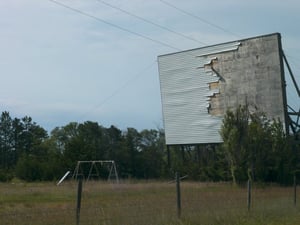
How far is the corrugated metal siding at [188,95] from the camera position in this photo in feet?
190

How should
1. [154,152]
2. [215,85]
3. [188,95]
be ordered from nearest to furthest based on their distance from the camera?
1. [215,85]
2. [188,95]
3. [154,152]

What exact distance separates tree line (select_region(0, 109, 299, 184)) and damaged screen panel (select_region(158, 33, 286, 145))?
2429 mm

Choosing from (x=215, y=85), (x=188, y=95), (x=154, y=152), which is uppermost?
(x=215, y=85)

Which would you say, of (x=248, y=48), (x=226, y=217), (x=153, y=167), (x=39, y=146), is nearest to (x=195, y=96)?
(x=248, y=48)

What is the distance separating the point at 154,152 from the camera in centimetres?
8775

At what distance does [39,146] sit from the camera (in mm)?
106312

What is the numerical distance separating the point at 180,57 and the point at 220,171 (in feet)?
44.5

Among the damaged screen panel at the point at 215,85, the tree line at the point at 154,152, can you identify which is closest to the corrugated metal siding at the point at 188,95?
the damaged screen panel at the point at 215,85

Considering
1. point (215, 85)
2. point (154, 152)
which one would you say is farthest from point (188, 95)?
point (154, 152)

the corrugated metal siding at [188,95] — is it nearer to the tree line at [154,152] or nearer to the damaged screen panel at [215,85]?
the damaged screen panel at [215,85]

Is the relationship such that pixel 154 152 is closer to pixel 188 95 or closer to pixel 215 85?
pixel 188 95

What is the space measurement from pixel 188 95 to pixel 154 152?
94.0 ft

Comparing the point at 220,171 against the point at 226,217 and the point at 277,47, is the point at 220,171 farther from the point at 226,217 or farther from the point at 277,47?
the point at 226,217

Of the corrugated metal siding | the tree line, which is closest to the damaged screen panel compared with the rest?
the corrugated metal siding
